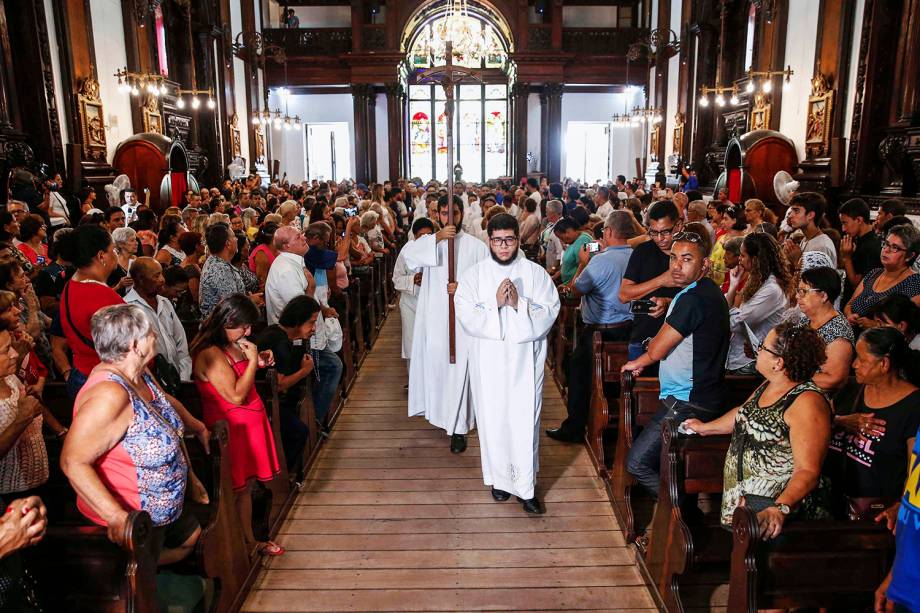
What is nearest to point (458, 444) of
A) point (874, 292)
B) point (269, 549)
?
point (269, 549)

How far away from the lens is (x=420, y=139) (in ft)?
86.1

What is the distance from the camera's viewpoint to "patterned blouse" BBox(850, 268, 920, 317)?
4395mm

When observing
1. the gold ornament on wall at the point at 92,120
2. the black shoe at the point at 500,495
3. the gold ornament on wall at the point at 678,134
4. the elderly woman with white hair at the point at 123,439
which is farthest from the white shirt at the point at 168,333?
the gold ornament on wall at the point at 678,134

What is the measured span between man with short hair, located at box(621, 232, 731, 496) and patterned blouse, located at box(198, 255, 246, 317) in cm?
304

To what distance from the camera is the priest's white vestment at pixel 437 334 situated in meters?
5.12

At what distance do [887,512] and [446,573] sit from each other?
2.07 m

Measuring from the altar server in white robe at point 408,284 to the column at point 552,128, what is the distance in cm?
1828

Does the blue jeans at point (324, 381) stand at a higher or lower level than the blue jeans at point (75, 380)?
lower

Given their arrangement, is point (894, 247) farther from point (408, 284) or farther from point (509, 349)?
point (408, 284)

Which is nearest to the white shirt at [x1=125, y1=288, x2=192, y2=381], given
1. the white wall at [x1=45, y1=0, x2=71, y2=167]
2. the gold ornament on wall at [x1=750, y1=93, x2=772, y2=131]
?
the white wall at [x1=45, y1=0, x2=71, y2=167]

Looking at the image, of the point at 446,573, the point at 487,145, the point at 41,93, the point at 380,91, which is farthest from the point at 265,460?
the point at 487,145

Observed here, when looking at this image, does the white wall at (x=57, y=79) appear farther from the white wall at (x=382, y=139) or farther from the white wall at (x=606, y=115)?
the white wall at (x=606, y=115)

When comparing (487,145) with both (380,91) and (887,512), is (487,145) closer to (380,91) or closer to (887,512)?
(380,91)

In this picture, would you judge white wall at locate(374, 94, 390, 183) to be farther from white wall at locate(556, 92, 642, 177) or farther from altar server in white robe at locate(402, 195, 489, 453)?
altar server in white robe at locate(402, 195, 489, 453)
